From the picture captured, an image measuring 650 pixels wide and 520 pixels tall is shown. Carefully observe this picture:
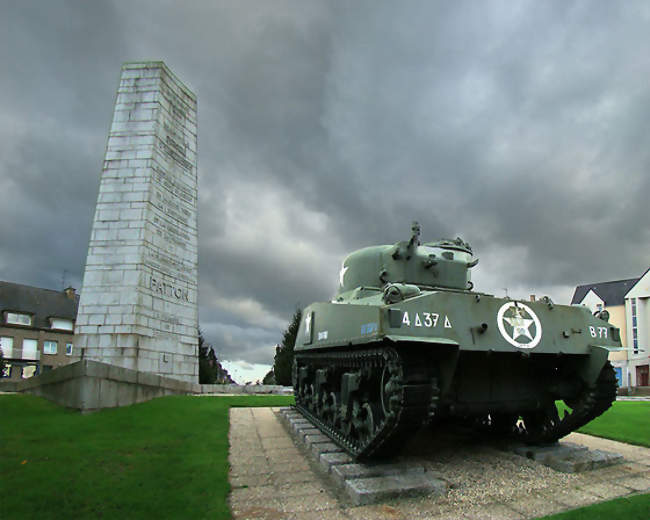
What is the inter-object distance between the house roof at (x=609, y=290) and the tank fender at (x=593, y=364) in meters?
37.7

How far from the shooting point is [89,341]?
43.4 feet

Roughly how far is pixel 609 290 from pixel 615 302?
5.32 feet

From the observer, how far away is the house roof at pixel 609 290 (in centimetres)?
3931

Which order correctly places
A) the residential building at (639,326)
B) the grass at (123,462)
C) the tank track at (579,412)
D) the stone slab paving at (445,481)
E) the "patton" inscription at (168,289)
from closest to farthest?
the grass at (123,462) < the stone slab paving at (445,481) < the tank track at (579,412) < the "patton" inscription at (168,289) < the residential building at (639,326)

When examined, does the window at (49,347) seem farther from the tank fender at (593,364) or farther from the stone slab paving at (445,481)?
the tank fender at (593,364)

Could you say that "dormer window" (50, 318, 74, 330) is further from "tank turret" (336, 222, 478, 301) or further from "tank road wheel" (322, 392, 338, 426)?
"tank turret" (336, 222, 478, 301)

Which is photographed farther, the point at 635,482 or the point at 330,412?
the point at 330,412

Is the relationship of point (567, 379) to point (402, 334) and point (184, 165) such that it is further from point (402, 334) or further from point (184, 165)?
point (184, 165)

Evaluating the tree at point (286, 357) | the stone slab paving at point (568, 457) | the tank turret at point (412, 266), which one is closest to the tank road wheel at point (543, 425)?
the stone slab paving at point (568, 457)

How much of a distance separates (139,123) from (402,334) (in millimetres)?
13201

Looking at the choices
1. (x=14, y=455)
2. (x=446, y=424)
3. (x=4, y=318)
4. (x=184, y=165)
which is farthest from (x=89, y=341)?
(x=4, y=318)

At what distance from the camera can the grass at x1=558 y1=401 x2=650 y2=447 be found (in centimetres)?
887

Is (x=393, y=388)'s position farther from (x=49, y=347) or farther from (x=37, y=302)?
(x=37, y=302)

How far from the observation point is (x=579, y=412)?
662 cm
